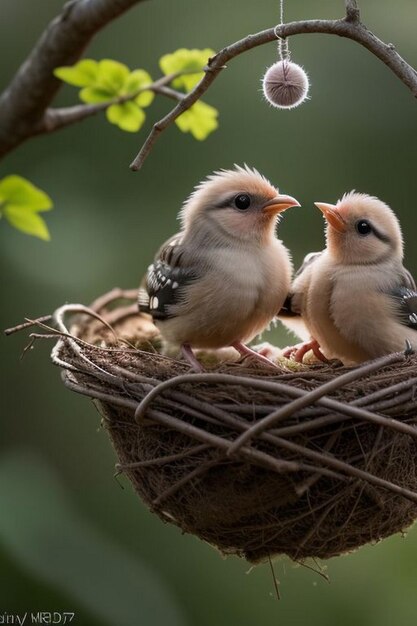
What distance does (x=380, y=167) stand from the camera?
446 centimetres

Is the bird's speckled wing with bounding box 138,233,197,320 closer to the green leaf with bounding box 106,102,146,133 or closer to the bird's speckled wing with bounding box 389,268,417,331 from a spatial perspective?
the green leaf with bounding box 106,102,146,133

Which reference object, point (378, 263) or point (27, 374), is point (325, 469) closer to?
point (378, 263)

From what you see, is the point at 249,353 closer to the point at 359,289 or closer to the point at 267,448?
the point at 359,289

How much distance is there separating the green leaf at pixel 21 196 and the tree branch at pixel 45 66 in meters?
0.16

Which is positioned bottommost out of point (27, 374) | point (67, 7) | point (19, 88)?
point (27, 374)

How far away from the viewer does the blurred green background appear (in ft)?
13.6

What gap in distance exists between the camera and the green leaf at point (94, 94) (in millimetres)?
Answer: 2020

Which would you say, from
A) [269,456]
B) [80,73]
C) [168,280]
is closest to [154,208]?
[168,280]

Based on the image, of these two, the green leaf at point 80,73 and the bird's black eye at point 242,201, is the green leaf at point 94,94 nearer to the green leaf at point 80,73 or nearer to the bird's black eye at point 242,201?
the green leaf at point 80,73

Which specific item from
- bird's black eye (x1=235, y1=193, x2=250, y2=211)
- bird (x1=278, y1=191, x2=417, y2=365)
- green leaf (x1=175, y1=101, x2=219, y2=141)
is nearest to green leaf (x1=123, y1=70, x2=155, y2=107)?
green leaf (x1=175, y1=101, x2=219, y2=141)

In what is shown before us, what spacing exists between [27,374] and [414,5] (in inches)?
101

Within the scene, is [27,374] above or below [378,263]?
below

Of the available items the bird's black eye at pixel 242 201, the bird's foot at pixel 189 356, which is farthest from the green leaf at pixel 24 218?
the bird's black eye at pixel 242 201

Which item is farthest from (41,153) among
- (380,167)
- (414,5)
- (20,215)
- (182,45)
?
(20,215)
